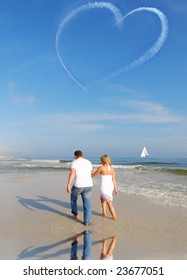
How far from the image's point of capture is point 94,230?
7.66m

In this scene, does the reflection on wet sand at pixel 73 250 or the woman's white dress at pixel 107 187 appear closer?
the reflection on wet sand at pixel 73 250

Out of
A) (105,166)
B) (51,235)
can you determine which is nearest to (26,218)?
(51,235)

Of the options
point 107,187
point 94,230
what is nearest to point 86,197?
point 107,187

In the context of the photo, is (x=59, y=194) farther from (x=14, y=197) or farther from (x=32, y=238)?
(x=32, y=238)

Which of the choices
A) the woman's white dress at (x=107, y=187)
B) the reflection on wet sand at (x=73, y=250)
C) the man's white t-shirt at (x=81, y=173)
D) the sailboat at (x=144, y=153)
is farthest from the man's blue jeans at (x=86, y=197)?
the sailboat at (x=144, y=153)

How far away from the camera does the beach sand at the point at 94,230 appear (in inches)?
233

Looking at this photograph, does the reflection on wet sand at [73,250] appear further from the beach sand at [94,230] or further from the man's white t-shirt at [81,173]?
the man's white t-shirt at [81,173]

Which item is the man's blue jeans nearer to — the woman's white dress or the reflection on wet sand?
the woman's white dress

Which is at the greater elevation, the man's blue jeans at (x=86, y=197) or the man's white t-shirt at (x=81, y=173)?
the man's white t-shirt at (x=81, y=173)

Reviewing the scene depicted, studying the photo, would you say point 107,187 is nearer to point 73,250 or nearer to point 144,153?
point 73,250

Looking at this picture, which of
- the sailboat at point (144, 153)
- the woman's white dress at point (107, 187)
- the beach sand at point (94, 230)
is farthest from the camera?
the sailboat at point (144, 153)

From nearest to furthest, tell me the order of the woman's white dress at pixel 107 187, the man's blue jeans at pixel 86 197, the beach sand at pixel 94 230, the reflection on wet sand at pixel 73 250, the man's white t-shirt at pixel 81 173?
the reflection on wet sand at pixel 73 250 < the beach sand at pixel 94 230 < the man's blue jeans at pixel 86 197 < the man's white t-shirt at pixel 81 173 < the woman's white dress at pixel 107 187

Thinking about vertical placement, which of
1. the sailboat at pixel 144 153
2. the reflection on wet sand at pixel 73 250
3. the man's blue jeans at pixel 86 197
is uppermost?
the sailboat at pixel 144 153
